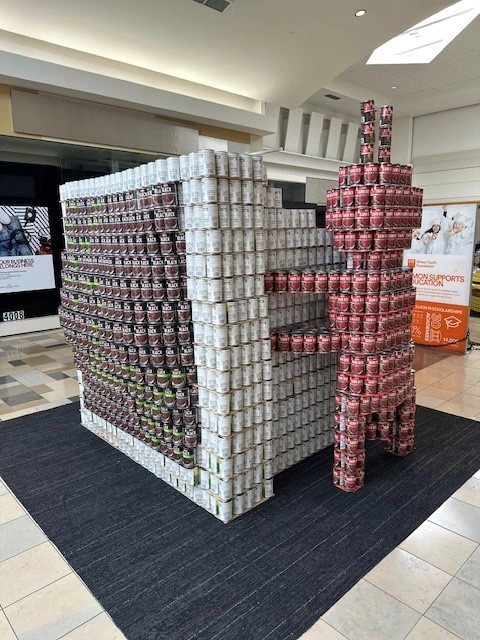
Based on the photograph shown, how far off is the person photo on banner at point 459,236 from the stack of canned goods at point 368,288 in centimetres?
389

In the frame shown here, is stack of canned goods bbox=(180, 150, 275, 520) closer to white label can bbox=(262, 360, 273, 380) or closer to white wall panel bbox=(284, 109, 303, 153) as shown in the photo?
white label can bbox=(262, 360, 273, 380)

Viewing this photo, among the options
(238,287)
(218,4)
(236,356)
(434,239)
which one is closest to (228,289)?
(238,287)

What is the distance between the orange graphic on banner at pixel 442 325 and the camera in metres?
6.89

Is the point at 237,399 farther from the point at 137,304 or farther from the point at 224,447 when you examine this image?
the point at 137,304

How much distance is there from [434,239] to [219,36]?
464cm

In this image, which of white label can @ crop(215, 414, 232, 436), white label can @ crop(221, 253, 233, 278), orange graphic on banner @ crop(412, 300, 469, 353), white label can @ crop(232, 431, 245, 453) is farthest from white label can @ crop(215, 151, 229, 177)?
orange graphic on banner @ crop(412, 300, 469, 353)

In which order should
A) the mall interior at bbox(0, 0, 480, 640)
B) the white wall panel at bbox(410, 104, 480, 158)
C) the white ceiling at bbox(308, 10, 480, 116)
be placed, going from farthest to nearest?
the white wall panel at bbox(410, 104, 480, 158), the white ceiling at bbox(308, 10, 480, 116), the mall interior at bbox(0, 0, 480, 640)

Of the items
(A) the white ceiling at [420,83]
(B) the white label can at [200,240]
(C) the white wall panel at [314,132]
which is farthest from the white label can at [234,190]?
(C) the white wall panel at [314,132]

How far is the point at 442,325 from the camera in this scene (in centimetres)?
710

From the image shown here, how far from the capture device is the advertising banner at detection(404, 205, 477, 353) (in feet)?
22.1

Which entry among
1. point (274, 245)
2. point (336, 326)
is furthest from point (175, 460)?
point (274, 245)

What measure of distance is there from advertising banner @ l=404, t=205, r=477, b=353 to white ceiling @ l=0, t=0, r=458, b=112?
302cm

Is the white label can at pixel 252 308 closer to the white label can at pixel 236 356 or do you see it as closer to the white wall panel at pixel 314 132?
the white label can at pixel 236 356

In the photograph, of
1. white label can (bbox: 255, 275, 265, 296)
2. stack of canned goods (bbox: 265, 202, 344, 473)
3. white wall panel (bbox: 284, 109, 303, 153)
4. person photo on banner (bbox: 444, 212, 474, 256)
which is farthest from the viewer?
white wall panel (bbox: 284, 109, 303, 153)
